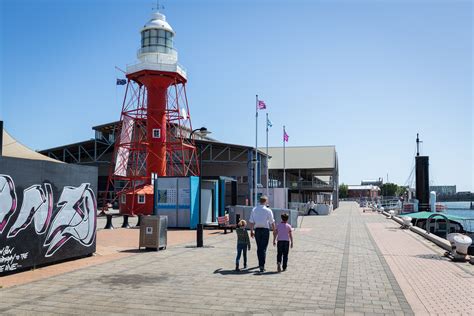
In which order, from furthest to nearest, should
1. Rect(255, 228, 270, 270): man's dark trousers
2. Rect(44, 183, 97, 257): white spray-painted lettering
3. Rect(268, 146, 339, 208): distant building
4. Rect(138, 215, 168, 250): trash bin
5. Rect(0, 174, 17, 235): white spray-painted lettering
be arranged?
1. Rect(268, 146, 339, 208): distant building
2. Rect(138, 215, 168, 250): trash bin
3. Rect(44, 183, 97, 257): white spray-painted lettering
4. Rect(255, 228, 270, 270): man's dark trousers
5. Rect(0, 174, 17, 235): white spray-painted lettering

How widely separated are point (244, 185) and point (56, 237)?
136ft

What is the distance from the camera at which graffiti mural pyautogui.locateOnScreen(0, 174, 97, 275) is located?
32.3 ft

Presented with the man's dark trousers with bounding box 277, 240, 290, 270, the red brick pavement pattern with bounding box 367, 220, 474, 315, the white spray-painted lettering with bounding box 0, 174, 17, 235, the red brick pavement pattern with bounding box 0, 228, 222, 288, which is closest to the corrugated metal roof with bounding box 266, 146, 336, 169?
the red brick pavement pattern with bounding box 0, 228, 222, 288

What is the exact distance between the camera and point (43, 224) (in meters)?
11.0

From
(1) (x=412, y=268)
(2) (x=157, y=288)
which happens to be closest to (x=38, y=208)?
(2) (x=157, y=288)

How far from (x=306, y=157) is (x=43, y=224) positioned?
166 feet

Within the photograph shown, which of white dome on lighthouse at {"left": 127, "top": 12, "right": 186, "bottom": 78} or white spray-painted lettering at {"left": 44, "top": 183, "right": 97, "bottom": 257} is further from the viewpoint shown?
white dome on lighthouse at {"left": 127, "top": 12, "right": 186, "bottom": 78}

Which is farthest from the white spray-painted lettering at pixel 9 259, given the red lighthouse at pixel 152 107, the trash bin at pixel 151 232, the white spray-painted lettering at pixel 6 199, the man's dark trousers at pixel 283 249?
the red lighthouse at pixel 152 107

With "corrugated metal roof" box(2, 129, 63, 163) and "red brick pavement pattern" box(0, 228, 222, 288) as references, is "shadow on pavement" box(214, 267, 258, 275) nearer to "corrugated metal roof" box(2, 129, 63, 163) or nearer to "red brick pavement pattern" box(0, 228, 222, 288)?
"red brick pavement pattern" box(0, 228, 222, 288)

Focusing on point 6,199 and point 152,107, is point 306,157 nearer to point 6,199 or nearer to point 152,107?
point 152,107

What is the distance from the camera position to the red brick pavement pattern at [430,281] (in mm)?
7668

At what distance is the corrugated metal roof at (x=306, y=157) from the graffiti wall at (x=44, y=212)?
44.8 m

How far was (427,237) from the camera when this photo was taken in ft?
65.1

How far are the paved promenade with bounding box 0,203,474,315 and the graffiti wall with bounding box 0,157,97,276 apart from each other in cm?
113
